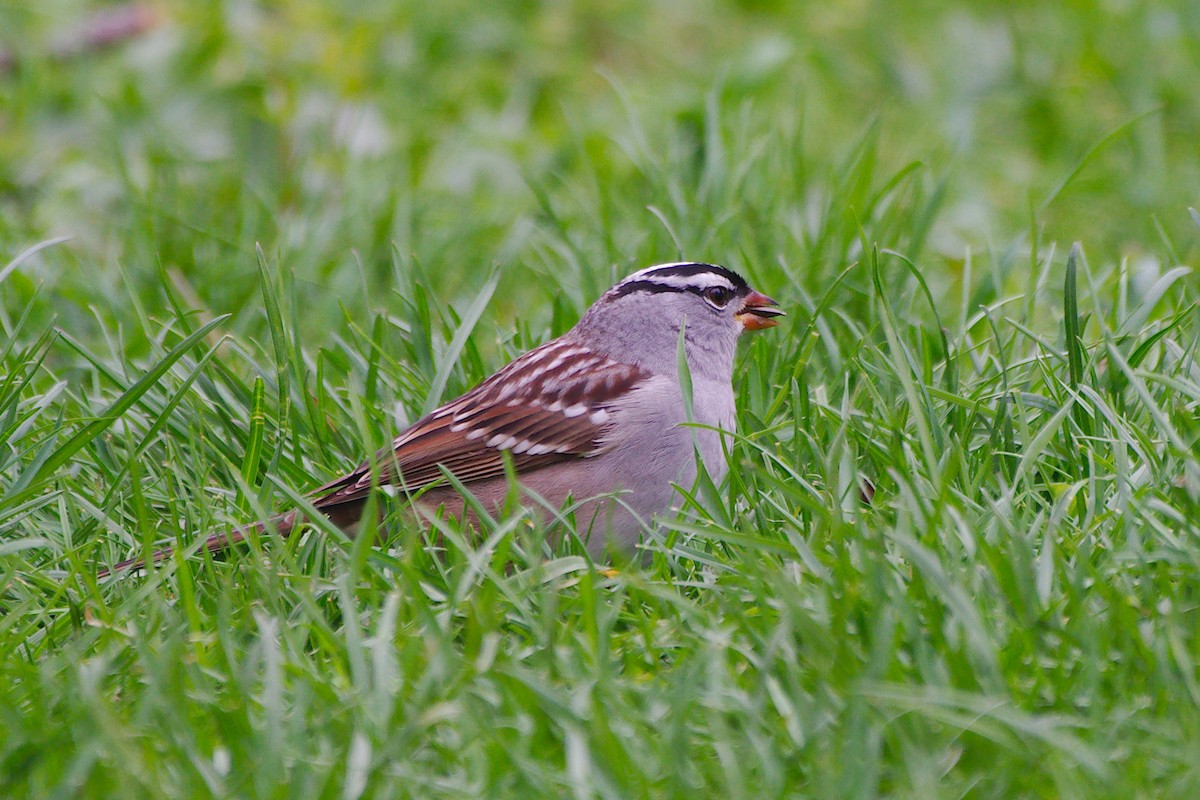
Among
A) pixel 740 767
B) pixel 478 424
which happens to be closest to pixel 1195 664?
pixel 740 767

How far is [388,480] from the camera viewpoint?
365cm

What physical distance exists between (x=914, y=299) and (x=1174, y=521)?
1.60m

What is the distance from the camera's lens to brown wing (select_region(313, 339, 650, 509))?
145 inches

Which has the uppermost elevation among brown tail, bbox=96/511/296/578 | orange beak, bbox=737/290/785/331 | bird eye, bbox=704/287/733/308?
bird eye, bbox=704/287/733/308

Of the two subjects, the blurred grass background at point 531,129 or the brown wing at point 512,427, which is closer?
the brown wing at point 512,427

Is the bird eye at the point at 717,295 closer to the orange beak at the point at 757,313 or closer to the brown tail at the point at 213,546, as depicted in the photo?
the orange beak at the point at 757,313

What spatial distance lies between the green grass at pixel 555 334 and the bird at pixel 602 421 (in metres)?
0.12

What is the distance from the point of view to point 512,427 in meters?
3.75

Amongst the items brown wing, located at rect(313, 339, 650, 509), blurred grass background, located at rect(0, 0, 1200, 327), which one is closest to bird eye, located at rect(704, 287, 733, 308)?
brown wing, located at rect(313, 339, 650, 509)

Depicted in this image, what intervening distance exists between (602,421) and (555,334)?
0.79m

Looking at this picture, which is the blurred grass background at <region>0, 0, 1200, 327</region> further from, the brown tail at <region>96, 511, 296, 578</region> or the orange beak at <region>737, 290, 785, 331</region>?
the brown tail at <region>96, 511, 296, 578</region>

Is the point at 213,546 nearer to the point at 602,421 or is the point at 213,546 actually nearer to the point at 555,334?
the point at 602,421

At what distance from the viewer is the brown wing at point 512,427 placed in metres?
3.70

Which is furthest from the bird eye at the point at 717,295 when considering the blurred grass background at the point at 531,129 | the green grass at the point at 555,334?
the blurred grass background at the point at 531,129
